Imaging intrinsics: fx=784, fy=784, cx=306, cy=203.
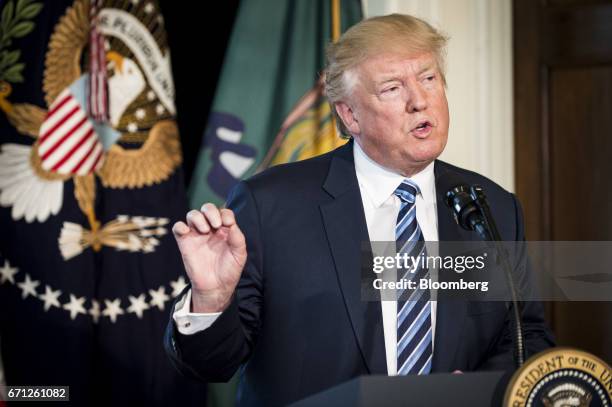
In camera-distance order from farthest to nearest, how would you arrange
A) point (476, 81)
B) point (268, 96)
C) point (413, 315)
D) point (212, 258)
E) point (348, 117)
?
point (476, 81) → point (268, 96) → point (348, 117) → point (413, 315) → point (212, 258)

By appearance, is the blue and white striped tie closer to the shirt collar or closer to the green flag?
the shirt collar


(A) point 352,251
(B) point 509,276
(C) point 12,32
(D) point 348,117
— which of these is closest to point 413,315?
(A) point 352,251

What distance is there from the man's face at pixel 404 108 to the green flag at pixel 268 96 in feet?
3.06

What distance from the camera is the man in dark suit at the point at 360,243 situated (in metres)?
1.76

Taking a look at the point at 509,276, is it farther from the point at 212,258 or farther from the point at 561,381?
the point at 212,258

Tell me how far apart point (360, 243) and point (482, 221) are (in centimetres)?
44

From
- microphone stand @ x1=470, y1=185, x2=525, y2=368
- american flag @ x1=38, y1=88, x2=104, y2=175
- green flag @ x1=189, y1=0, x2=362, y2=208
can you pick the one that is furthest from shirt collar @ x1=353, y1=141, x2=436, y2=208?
american flag @ x1=38, y1=88, x2=104, y2=175

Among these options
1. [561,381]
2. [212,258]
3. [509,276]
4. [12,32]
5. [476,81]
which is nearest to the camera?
[561,381]

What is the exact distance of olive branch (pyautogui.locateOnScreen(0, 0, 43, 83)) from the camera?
2.49 m

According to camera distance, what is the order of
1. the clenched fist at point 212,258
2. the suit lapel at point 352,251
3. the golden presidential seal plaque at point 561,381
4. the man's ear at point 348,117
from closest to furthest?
the golden presidential seal plaque at point 561,381, the clenched fist at point 212,258, the suit lapel at point 352,251, the man's ear at point 348,117

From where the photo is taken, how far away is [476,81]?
3.23 m

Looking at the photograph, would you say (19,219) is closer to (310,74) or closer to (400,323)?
(310,74)

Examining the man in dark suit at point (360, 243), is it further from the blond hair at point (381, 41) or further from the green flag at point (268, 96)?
the green flag at point (268, 96)

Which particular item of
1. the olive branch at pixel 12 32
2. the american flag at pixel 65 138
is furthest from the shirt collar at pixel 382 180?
the olive branch at pixel 12 32
